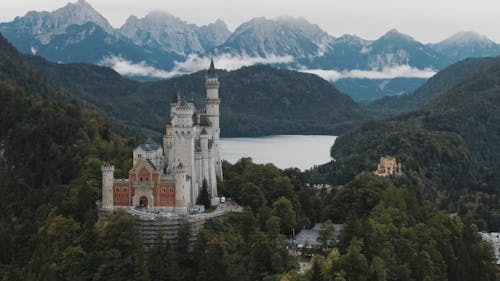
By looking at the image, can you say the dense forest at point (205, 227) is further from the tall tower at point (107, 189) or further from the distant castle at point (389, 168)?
the distant castle at point (389, 168)

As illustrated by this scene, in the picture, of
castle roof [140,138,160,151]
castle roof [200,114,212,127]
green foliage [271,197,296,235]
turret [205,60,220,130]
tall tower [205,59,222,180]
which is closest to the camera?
green foliage [271,197,296,235]

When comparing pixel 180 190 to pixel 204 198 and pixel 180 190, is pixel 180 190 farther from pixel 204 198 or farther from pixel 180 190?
pixel 204 198

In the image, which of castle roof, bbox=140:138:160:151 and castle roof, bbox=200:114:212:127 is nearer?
castle roof, bbox=140:138:160:151

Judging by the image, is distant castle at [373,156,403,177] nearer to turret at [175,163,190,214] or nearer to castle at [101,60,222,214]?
castle at [101,60,222,214]

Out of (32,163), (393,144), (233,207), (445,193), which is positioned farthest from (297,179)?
(393,144)

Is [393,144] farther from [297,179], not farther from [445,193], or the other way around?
[297,179]

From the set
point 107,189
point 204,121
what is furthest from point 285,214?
point 107,189

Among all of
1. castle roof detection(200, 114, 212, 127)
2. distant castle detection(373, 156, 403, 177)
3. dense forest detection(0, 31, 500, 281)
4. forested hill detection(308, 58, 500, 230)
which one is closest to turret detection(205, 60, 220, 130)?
castle roof detection(200, 114, 212, 127)

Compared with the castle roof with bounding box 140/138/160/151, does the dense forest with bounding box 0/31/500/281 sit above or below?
below
